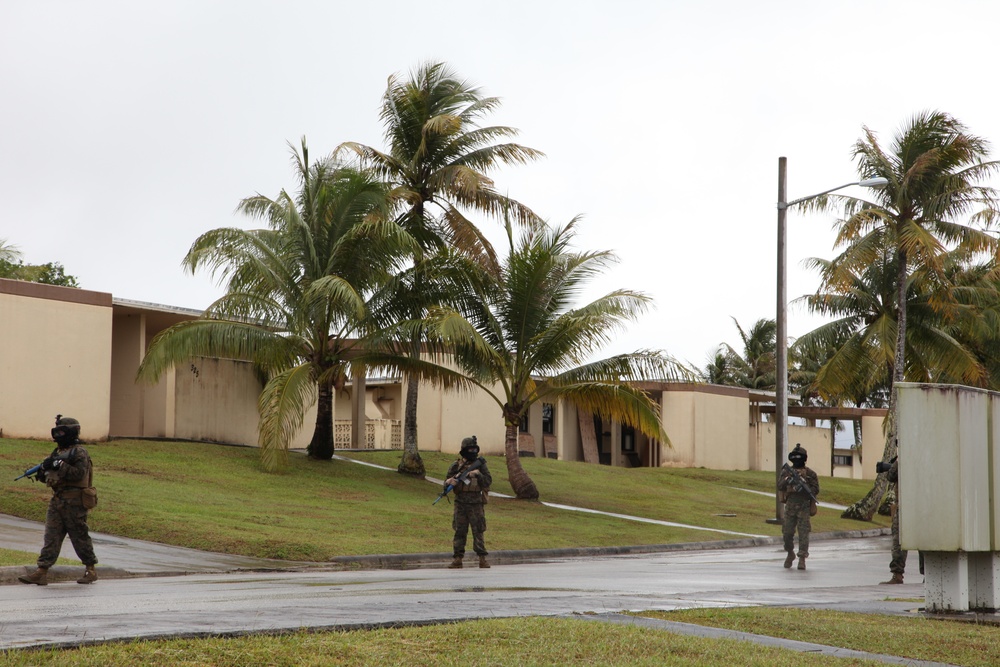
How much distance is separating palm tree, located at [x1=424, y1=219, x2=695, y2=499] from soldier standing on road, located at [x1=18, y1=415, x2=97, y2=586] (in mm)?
14156

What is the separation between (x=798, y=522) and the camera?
1714 centimetres

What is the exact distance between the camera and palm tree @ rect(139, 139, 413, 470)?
2452 centimetres

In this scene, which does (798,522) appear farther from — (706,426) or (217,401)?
(706,426)

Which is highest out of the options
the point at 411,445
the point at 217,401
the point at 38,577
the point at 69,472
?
the point at 217,401

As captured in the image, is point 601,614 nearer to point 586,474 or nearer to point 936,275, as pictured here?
point 936,275

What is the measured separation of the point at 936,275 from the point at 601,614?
2318 cm

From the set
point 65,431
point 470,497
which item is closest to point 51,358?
point 470,497

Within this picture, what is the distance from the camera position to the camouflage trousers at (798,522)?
16797mm

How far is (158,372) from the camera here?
24453 mm

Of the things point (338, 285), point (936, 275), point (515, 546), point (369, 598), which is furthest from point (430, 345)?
point (369, 598)

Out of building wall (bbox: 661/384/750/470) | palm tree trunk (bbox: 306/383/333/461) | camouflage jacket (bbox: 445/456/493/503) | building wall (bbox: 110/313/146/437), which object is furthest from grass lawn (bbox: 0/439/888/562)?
building wall (bbox: 661/384/750/470)

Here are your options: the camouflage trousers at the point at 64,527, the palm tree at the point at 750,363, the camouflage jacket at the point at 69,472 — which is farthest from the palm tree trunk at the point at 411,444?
the palm tree at the point at 750,363

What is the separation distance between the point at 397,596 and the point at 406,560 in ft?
24.0

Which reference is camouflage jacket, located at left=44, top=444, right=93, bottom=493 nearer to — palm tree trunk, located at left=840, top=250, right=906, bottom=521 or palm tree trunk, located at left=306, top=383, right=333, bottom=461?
palm tree trunk, located at left=306, top=383, right=333, bottom=461
